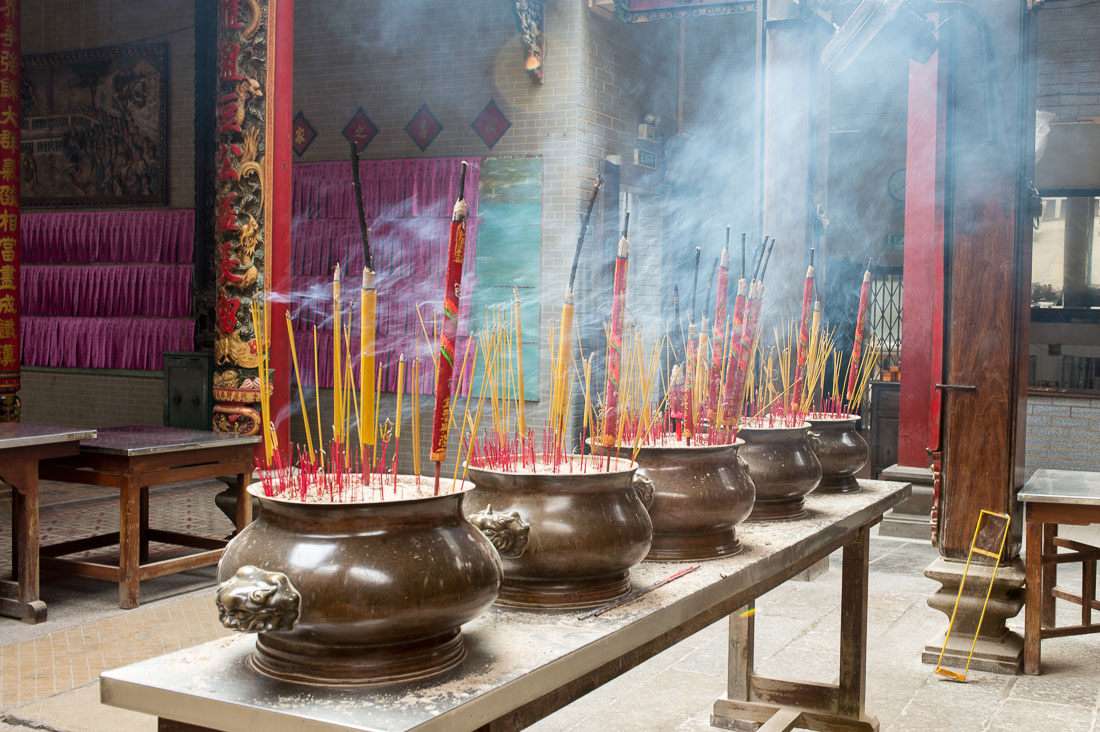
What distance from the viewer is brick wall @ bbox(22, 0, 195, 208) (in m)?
8.99

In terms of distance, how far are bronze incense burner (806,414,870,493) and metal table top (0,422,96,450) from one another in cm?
298

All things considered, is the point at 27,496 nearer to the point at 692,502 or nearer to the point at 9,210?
the point at 9,210

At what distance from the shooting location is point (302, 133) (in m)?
8.79

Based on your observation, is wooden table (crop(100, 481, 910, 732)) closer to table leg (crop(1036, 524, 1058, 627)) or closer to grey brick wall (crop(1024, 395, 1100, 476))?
table leg (crop(1036, 524, 1058, 627))

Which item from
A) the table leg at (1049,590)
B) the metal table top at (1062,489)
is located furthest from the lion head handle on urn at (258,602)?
the table leg at (1049,590)

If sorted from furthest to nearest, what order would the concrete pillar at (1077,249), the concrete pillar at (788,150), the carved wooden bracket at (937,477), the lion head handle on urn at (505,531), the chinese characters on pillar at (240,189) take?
the concrete pillar at (1077,249), the concrete pillar at (788,150), the chinese characters on pillar at (240,189), the carved wooden bracket at (937,477), the lion head handle on urn at (505,531)

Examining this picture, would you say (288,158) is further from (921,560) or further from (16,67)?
(921,560)

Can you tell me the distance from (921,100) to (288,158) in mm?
3670

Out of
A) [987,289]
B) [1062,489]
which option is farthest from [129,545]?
[1062,489]

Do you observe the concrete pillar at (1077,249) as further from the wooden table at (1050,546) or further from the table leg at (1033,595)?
the table leg at (1033,595)

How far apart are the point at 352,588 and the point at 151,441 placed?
364 centimetres

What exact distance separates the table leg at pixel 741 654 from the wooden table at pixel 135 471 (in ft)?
8.02

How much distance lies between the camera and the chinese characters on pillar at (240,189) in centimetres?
538

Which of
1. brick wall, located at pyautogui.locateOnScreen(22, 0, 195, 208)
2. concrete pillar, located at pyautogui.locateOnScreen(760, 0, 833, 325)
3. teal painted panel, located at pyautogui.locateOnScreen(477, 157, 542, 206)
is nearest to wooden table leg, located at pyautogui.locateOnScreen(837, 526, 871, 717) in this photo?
concrete pillar, located at pyautogui.locateOnScreen(760, 0, 833, 325)
